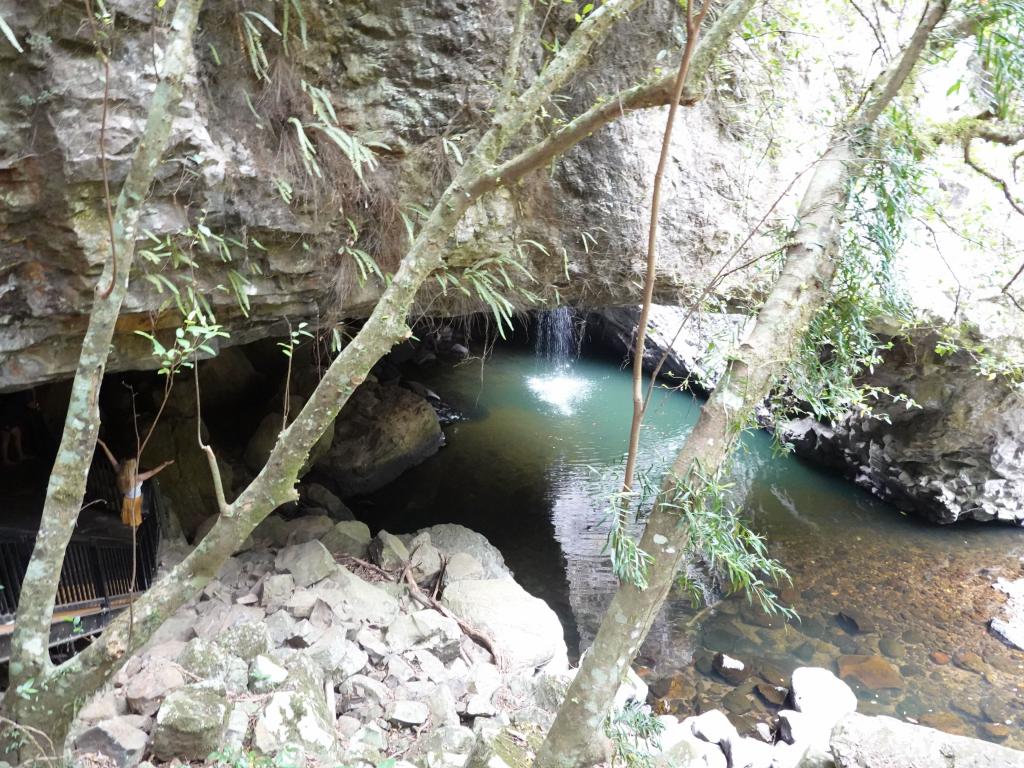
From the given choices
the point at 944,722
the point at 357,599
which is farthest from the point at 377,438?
the point at 944,722

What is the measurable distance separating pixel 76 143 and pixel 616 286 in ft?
13.2

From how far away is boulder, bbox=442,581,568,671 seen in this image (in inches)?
201

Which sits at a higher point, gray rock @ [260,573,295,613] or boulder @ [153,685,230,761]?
boulder @ [153,685,230,761]

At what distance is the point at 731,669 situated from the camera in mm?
6094

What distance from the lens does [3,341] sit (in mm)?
3473

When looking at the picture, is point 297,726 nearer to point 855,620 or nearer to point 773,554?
point 855,620

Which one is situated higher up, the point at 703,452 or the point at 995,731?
Result: the point at 703,452

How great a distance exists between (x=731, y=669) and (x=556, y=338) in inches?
495

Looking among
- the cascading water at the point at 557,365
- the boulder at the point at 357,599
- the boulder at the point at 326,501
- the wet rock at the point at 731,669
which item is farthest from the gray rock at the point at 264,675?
the cascading water at the point at 557,365

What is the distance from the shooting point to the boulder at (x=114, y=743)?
9.78 ft

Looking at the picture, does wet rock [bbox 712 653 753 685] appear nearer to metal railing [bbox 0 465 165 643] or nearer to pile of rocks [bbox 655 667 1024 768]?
pile of rocks [bbox 655 667 1024 768]

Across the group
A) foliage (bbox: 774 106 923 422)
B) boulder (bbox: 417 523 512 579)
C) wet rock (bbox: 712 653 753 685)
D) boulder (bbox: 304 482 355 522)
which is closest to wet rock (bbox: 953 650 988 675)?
wet rock (bbox: 712 653 753 685)

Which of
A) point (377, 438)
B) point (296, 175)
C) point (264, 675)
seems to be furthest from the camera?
point (377, 438)

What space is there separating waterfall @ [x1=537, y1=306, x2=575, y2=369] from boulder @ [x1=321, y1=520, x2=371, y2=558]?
11.4 m
